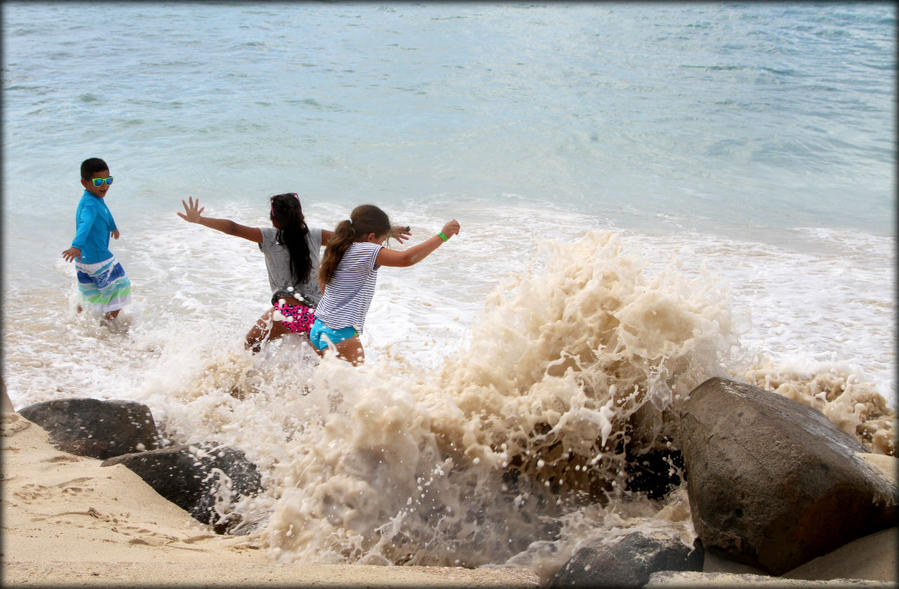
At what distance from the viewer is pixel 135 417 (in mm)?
4410

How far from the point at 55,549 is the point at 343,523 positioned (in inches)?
46.6

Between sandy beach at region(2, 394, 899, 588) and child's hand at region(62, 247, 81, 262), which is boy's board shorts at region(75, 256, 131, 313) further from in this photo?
sandy beach at region(2, 394, 899, 588)

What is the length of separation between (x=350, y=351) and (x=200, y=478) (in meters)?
1.25

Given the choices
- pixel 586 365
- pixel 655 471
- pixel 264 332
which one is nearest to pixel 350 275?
pixel 264 332

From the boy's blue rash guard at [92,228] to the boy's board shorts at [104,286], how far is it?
0.10m

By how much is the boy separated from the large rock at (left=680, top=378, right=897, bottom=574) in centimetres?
488

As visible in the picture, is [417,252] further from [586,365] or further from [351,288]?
[586,365]

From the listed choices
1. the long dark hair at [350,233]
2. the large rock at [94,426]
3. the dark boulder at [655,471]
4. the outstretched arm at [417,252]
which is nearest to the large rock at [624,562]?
the dark boulder at [655,471]

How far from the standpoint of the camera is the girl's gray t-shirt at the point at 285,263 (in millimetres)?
5156

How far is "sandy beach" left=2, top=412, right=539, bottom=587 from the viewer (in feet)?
8.77

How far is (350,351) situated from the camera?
4.71m

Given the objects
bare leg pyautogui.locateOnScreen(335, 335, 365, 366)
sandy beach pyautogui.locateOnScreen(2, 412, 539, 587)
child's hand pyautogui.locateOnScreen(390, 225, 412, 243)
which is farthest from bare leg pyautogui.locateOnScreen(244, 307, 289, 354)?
sandy beach pyautogui.locateOnScreen(2, 412, 539, 587)

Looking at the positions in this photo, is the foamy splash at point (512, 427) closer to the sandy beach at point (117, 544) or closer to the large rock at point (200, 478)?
the large rock at point (200, 478)

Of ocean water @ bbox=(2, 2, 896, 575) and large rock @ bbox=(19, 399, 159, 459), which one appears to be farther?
large rock @ bbox=(19, 399, 159, 459)
